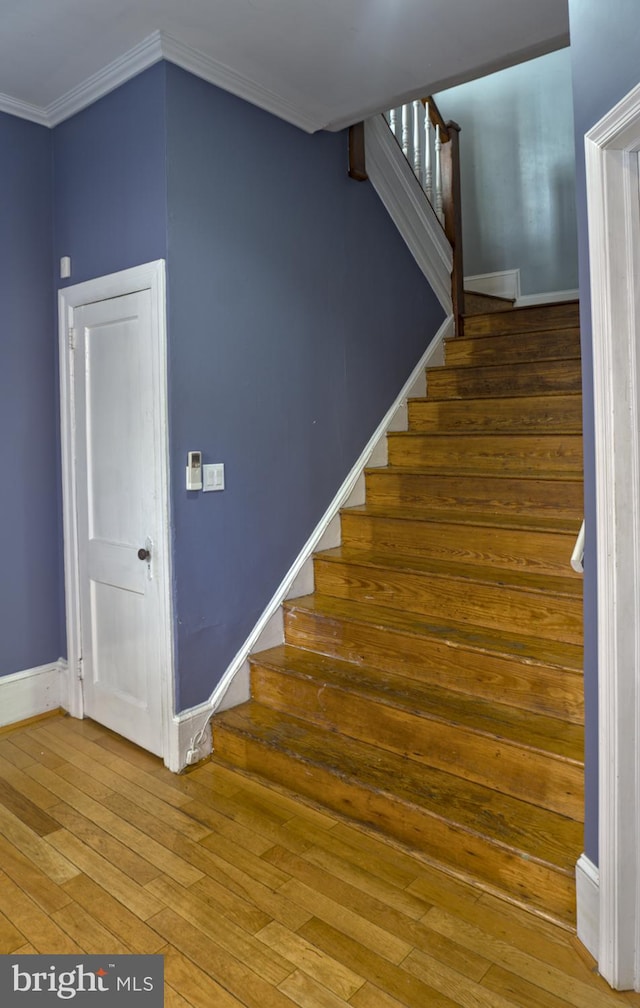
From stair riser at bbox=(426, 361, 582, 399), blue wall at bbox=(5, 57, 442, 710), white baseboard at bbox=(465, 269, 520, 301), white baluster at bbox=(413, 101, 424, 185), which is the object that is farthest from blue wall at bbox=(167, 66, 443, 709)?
white baseboard at bbox=(465, 269, 520, 301)

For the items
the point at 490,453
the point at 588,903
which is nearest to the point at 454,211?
the point at 490,453

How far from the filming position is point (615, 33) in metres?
1.54

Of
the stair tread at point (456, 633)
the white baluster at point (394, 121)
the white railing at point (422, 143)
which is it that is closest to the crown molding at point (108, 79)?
the white railing at point (422, 143)

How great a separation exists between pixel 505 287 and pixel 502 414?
6.49 feet

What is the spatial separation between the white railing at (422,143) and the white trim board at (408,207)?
0.43ft

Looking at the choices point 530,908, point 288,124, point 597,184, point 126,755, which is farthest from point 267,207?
point 530,908

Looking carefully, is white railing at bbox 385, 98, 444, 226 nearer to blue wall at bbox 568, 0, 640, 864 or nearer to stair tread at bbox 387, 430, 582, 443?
stair tread at bbox 387, 430, 582, 443

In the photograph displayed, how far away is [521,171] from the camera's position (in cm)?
507

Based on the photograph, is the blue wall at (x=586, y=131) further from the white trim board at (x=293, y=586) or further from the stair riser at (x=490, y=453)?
the white trim board at (x=293, y=586)

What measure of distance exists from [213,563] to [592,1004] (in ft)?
6.18

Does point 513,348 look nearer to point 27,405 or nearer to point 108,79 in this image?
point 108,79

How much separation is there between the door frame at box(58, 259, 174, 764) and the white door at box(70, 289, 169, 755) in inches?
0.6

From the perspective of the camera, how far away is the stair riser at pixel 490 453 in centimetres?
318

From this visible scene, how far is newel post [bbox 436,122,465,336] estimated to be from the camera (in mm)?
4297
